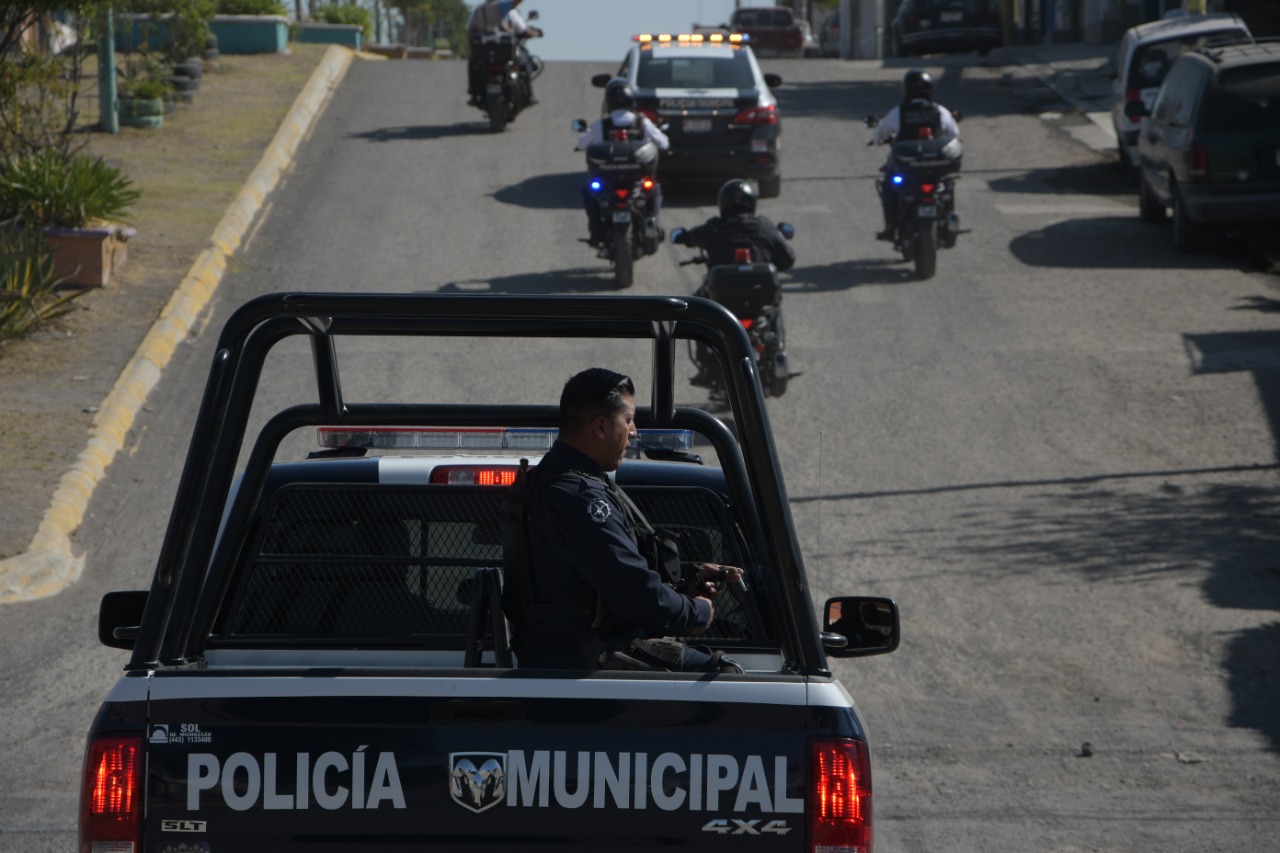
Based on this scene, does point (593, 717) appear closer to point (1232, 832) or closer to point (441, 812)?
point (441, 812)

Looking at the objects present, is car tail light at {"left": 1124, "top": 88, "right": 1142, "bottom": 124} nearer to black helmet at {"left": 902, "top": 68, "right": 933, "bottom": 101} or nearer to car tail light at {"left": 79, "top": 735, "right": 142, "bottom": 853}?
black helmet at {"left": 902, "top": 68, "right": 933, "bottom": 101}

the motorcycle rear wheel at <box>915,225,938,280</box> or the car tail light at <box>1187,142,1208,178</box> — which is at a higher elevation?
the car tail light at <box>1187,142,1208,178</box>

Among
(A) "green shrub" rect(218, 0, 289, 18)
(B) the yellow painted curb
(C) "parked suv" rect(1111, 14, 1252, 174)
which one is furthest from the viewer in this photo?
(A) "green shrub" rect(218, 0, 289, 18)

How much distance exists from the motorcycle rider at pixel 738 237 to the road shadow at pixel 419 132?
1284cm

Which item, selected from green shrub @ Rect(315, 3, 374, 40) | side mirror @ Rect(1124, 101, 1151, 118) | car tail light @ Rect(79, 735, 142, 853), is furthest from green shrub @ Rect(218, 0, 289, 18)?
car tail light @ Rect(79, 735, 142, 853)

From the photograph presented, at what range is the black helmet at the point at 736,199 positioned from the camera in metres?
12.4

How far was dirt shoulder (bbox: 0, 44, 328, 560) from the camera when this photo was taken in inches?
424

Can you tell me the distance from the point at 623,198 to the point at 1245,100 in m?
6.45

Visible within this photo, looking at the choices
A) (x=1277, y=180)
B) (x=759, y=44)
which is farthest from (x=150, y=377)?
(x=759, y=44)

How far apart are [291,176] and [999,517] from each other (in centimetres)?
1387

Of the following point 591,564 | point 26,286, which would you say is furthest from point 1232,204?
point 591,564

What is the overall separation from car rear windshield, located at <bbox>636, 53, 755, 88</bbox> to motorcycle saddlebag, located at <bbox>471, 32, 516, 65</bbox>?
4.14 m

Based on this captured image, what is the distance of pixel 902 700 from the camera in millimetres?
7652

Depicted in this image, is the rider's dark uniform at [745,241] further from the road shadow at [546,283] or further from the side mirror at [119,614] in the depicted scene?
the side mirror at [119,614]
